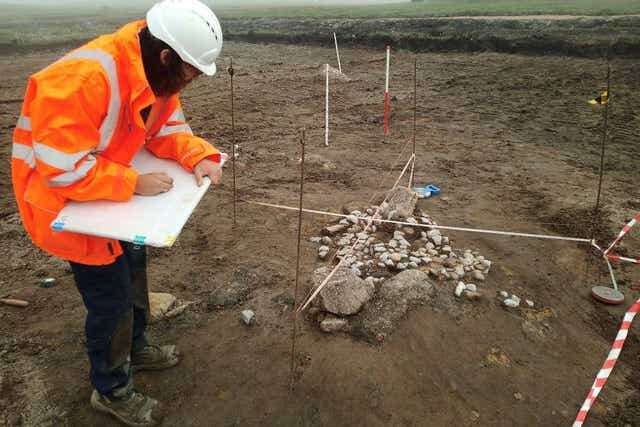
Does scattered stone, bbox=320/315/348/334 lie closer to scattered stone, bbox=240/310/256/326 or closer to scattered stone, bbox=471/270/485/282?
scattered stone, bbox=240/310/256/326

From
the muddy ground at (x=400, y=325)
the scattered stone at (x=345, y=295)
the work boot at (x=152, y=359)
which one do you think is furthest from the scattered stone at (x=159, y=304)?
the scattered stone at (x=345, y=295)

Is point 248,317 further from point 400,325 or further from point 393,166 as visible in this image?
point 393,166

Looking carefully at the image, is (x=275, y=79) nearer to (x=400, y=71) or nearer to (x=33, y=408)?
(x=400, y=71)

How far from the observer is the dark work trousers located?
7.31 ft

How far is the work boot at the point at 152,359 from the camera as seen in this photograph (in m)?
3.00

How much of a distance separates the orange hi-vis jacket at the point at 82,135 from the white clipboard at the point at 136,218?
64mm

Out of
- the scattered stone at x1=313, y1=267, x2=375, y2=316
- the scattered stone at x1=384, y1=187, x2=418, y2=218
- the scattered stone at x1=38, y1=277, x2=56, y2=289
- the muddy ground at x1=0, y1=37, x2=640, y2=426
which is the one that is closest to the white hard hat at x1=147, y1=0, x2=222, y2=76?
the scattered stone at x1=313, y1=267, x2=375, y2=316

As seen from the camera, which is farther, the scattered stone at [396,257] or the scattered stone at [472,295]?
the scattered stone at [396,257]

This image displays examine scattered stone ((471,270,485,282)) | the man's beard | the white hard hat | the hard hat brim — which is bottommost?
scattered stone ((471,270,485,282))

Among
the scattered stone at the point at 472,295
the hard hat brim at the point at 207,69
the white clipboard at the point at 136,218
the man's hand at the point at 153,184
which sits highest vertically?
the hard hat brim at the point at 207,69

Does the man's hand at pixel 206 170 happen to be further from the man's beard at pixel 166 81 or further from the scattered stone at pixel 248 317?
the scattered stone at pixel 248 317

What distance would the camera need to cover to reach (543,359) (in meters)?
3.21

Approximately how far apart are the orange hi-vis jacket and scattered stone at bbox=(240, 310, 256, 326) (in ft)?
4.98

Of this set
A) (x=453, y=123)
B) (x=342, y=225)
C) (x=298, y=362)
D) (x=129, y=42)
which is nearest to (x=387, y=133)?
(x=453, y=123)
